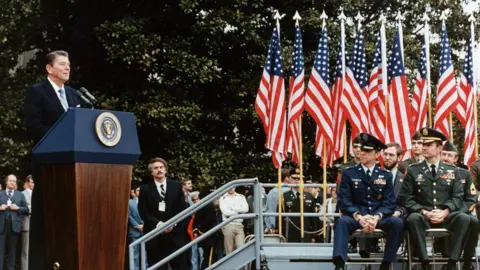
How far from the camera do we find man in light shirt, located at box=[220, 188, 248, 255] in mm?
18500

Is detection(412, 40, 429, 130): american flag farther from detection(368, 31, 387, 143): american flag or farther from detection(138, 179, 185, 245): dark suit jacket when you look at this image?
detection(138, 179, 185, 245): dark suit jacket

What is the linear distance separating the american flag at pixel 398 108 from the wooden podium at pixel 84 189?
1147 centimetres

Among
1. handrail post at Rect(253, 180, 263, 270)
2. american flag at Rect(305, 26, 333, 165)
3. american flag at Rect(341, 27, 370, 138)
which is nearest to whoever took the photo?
handrail post at Rect(253, 180, 263, 270)

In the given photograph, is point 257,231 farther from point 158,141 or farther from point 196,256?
point 158,141

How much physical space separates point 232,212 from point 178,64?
22.0ft

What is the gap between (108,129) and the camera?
23.0ft

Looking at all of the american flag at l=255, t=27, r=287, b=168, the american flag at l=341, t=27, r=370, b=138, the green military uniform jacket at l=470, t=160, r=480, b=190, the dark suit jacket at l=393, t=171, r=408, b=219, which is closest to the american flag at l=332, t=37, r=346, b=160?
the american flag at l=341, t=27, r=370, b=138

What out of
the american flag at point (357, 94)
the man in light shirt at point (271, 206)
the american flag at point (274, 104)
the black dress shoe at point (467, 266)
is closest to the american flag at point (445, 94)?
the american flag at point (357, 94)

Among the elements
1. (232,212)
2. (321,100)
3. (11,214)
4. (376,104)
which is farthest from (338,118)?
(11,214)

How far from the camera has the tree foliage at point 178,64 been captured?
24016mm

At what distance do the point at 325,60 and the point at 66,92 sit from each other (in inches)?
399

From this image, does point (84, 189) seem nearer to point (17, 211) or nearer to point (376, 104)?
point (17, 211)

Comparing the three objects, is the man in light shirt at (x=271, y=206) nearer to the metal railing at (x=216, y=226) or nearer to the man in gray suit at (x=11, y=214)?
the man in gray suit at (x=11, y=214)

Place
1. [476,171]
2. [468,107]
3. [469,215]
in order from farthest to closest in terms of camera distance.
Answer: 1. [468,107]
2. [476,171]
3. [469,215]
